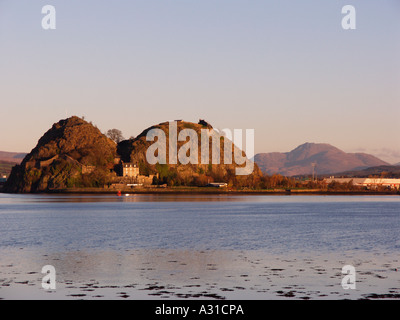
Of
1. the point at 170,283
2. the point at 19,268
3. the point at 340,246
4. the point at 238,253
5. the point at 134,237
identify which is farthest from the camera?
the point at 134,237

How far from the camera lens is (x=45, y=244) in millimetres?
43938

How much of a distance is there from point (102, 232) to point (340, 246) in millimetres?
24625

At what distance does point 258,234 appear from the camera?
53.5 m

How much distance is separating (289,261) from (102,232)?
27.2 meters

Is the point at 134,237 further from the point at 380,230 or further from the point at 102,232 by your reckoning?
the point at 380,230

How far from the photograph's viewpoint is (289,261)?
110 feet

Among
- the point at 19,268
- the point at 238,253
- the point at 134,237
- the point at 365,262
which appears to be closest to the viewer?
the point at 19,268
